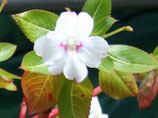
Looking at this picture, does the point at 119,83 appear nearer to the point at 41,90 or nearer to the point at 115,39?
the point at 41,90

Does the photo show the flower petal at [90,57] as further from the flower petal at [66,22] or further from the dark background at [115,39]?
the dark background at [115,39]

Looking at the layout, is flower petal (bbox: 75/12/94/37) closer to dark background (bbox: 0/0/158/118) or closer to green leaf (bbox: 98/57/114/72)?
green leaf (bbox: 98/57/114/72)

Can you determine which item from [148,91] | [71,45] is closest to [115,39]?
[148,91]

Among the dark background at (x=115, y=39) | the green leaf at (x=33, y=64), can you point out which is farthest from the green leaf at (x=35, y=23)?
the dark background at (x=115, y=39)

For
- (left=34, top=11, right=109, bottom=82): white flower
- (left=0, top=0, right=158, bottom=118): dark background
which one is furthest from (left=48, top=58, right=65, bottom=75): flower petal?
(left=0, top=0, right=158, bottom=118): dark background

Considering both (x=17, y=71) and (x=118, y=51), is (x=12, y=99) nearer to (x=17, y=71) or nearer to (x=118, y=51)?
(x=17, y=71)
